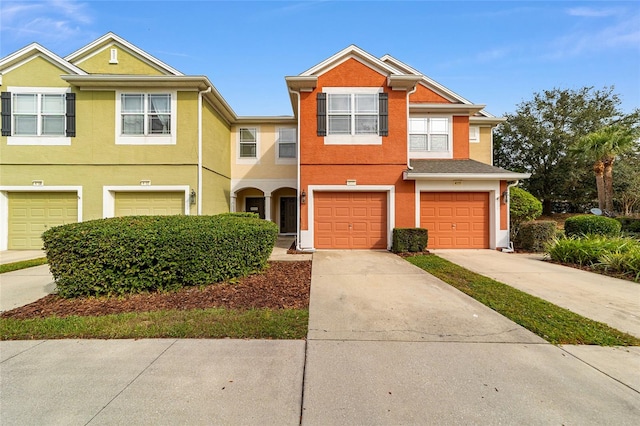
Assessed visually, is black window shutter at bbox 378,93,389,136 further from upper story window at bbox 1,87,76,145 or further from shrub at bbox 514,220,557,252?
upper story window at bbox 1,87,76,145

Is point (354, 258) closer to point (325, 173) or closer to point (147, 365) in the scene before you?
point (325, 173)

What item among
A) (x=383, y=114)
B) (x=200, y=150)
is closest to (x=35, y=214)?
(x=200, y=150)

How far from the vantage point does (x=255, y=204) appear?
15602mm

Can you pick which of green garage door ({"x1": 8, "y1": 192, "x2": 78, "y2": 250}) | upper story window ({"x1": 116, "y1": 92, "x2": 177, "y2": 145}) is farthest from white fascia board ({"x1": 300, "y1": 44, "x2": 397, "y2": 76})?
green garage door ({"x1": 8, "y1": 192, "x2": 78, "y2": 250})

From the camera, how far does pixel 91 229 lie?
5062 millimetres

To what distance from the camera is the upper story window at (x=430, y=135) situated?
40.5 ft

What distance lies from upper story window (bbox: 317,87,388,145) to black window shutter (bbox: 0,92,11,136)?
11.4 m

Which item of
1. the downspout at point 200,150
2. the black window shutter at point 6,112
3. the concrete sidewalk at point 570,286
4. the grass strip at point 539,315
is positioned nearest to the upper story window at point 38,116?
the black window shutter at point 6,112

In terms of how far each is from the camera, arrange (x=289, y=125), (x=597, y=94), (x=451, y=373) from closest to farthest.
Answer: (x=451, y=373) → (x=289, y=125) → (x=597, y=94)

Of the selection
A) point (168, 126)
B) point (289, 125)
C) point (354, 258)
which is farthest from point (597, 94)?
point (168, 126)

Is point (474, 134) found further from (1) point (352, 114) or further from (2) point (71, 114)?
(2) point (71, 114)

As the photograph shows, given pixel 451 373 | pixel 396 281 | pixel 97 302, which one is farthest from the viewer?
pixel 396 281

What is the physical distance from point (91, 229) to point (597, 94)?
35719mm

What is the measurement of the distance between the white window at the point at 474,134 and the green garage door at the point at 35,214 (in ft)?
58.1
